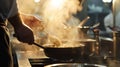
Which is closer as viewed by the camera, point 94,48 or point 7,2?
point 7,2

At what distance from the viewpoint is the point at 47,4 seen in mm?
6156

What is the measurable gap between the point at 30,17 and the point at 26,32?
4.54 ft

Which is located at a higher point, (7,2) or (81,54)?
(7,2)

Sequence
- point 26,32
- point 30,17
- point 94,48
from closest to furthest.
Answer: point 26,32 < point 30,17 < point 94,48

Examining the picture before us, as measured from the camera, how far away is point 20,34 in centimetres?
197

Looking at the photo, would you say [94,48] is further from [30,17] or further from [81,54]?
[30,17]

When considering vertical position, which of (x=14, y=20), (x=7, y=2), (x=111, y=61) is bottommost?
(x=111, y=61)

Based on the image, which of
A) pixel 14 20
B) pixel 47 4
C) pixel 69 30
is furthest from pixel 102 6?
pixel 14 20

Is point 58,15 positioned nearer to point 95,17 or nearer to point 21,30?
point 21,30

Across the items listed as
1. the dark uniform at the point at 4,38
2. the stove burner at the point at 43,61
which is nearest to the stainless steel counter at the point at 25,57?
the stove burner at the point at 43,61

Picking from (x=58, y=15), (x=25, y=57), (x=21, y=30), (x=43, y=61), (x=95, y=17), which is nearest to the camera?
(x=21, y=30)

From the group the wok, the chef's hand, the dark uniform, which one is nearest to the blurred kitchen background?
the chef's hand

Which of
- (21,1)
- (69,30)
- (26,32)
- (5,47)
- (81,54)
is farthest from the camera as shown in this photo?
(21,1)

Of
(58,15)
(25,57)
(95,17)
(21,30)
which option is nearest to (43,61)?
(25,57)
